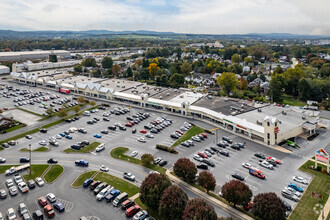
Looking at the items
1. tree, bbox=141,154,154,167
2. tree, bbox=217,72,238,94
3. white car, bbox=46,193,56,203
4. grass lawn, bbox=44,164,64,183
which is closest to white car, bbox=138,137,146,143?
tree, bbox=141,154,154,167

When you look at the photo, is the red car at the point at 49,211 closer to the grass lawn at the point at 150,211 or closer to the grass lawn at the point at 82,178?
the grass lawn at the point at 82,178

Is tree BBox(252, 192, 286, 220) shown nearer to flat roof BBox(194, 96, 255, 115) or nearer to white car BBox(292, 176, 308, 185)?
white car BBox(292, 176, 308, 185)

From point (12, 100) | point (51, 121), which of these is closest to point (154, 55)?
point (12, 100)

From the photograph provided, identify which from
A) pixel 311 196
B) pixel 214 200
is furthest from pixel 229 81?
pixel 214 200

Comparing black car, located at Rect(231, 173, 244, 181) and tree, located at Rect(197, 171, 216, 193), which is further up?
tree, located at Rect(197, 171, 216, 193)

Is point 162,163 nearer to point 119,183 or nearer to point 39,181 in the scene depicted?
point 119,183
